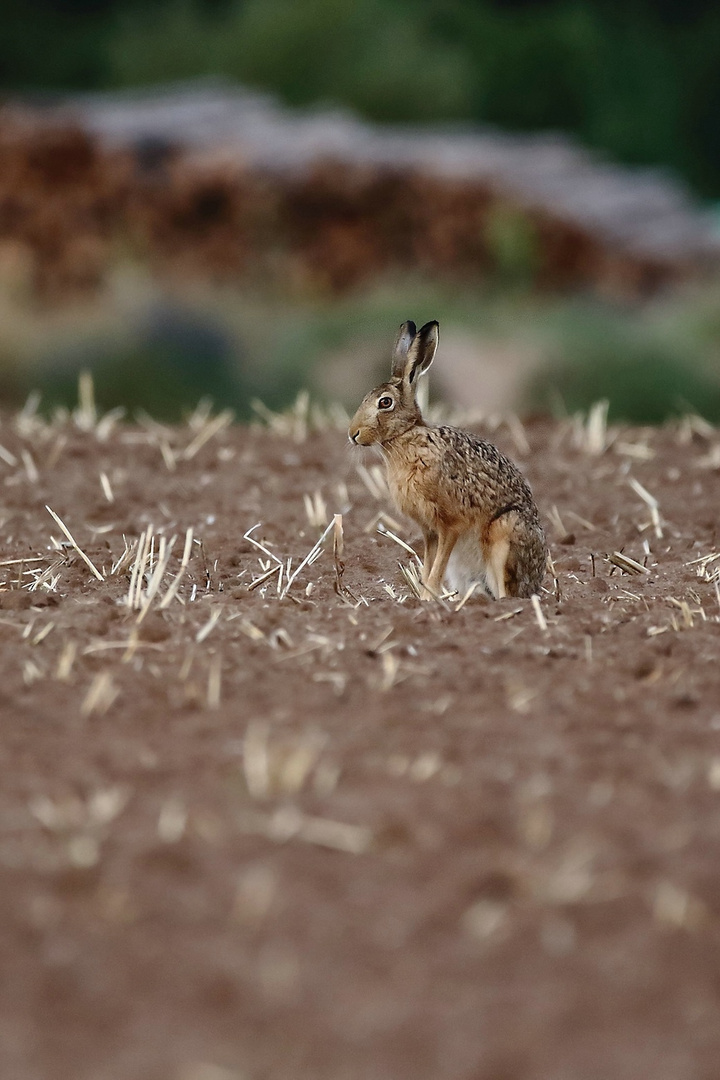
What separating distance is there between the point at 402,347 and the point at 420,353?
57 millimetres

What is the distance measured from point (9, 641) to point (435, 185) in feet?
40.0

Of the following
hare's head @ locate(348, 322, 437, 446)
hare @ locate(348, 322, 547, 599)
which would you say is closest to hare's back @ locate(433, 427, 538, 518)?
hare @ locate(348, 322, 547, 599)

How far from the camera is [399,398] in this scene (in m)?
4.31

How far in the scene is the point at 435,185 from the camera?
1490cm

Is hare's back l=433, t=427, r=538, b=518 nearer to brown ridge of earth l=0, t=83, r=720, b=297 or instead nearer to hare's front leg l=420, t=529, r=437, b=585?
hare's front leg l=420, t=529, r=437, b=585

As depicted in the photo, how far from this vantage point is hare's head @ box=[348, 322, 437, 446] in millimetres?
4281

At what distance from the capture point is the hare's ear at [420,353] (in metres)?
4.28

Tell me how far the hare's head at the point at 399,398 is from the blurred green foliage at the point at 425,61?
Answer: 13269 millimetres

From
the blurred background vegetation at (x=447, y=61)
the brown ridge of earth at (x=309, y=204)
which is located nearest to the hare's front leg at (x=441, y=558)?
the blurred background vegetation at (x=447, y=61)

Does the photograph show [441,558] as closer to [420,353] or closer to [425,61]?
[420,353]

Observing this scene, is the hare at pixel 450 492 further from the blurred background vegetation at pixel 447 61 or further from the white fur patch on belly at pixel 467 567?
the blurred background vegetation at pixel 447 61

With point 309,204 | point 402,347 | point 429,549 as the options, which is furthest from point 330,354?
point 429,549

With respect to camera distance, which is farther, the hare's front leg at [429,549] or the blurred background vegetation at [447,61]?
the blurred background vegetation at [447,61]

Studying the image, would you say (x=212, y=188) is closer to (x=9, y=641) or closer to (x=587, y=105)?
(x=587, y=105)
